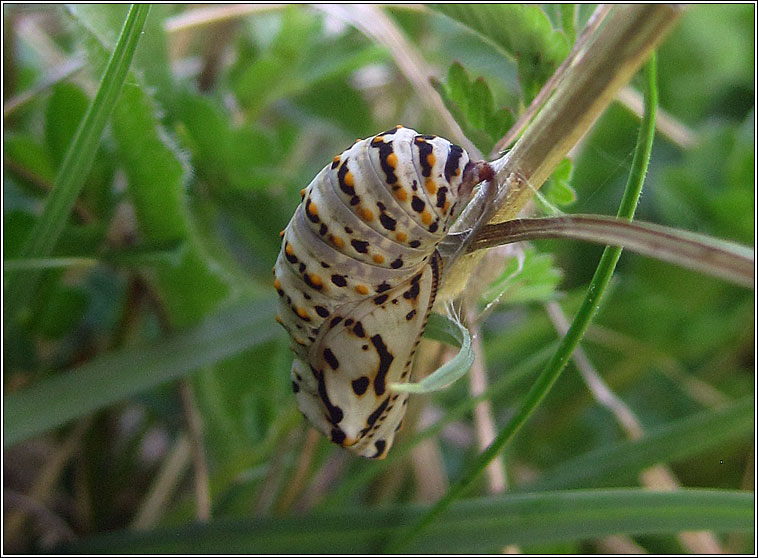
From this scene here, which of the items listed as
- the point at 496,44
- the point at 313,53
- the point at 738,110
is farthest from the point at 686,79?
the point at 496,44

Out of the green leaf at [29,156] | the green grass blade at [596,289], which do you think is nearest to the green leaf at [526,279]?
the green grass blade at [596,289]

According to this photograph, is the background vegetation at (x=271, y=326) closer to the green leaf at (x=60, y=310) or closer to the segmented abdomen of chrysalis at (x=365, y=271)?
the green leaf at (x=60, y=310)

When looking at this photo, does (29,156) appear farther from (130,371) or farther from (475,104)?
(475,104)

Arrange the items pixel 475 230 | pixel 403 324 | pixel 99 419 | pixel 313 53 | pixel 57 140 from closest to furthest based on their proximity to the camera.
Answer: pixel 475 230 → pixel 403 324 → pixel 57 140 → pixel 99 419 → pixel 313 53

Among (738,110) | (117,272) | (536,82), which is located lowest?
(117,272)

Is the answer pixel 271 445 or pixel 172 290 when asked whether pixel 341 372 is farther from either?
pixel 172 290
